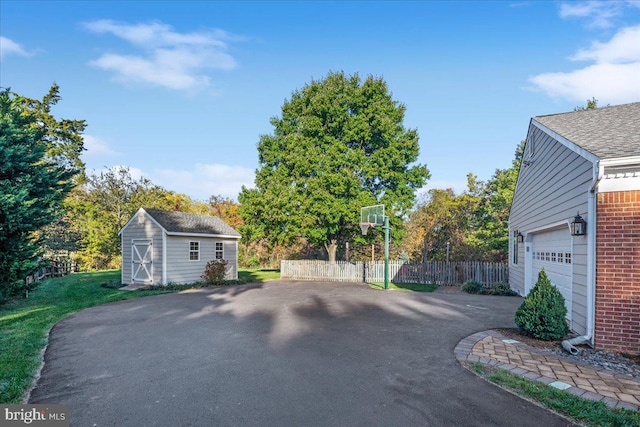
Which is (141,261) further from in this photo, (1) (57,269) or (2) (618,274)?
(2) (618,274)

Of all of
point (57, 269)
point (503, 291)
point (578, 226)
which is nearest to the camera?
point (578, 226)

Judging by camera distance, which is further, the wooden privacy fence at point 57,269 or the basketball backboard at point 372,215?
the wooden privacy fence at point 57,269

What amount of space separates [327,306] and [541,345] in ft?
18.1

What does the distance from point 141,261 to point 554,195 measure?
53.2 feet

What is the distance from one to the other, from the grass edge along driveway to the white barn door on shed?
1.40 metres

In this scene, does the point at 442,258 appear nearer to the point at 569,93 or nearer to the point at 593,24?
the point at 569,93

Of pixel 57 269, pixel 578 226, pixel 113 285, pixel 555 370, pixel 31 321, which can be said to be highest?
pixel 578 226

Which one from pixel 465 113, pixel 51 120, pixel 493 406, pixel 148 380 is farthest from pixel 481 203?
pixel 51 120

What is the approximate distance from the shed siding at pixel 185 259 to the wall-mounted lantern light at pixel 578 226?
48.7 feet

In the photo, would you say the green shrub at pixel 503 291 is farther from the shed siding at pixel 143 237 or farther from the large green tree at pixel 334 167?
the shed siding at pixel 143 237

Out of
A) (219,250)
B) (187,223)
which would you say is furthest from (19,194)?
(219,250)

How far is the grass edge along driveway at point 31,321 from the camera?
163 inches

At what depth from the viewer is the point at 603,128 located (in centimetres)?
671

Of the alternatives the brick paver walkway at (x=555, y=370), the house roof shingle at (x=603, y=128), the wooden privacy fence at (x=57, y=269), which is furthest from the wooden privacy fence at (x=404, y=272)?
the wooden privacy fence at (x=57, y=269)
